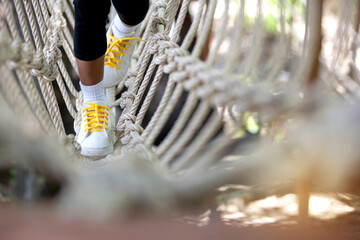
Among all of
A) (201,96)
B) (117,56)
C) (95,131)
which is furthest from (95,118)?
(201,96)

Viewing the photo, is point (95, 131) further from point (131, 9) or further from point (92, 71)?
point (131, 9)

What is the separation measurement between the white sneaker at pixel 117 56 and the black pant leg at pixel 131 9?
0.36ft

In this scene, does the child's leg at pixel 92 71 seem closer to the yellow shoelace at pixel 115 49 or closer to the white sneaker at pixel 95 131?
the white sneaker at pixel 95 131

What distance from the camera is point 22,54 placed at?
75 centimetres

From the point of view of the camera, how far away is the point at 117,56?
137 cm

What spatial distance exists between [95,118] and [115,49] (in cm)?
26

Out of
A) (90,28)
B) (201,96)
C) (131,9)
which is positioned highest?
(131,9)

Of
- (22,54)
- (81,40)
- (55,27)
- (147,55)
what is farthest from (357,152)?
(55,27)

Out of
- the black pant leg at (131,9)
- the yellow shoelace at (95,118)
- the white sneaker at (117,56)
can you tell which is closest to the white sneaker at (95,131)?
the yellow shoelace at (95,118)

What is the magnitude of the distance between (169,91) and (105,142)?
0.81 ft

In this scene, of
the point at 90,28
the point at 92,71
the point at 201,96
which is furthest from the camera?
the point at 92,71

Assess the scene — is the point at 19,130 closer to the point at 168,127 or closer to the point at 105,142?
the point at 105,142

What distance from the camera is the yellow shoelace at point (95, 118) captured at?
1.19 m

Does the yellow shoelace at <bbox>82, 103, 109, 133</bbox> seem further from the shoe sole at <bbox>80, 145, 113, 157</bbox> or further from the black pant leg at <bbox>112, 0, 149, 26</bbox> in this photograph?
the black pant leg at <bbox>112, 0, 149, 26</bbox>
